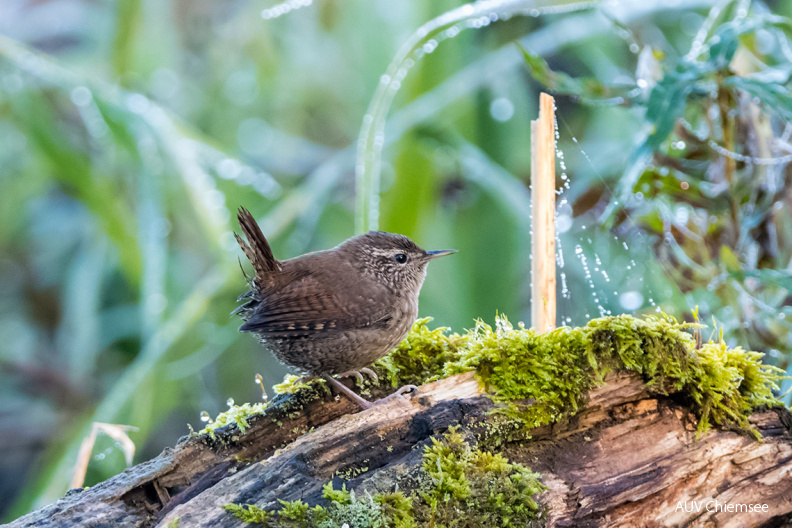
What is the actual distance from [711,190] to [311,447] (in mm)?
1805

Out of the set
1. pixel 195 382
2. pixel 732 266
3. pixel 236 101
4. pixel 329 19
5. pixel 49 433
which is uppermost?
pixel 329 19

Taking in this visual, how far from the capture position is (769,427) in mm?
1674

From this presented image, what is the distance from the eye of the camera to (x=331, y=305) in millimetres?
1823

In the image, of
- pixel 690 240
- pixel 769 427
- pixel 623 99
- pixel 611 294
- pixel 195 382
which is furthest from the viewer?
pixel 195 382

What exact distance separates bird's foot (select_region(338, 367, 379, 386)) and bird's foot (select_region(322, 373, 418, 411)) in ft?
0.27

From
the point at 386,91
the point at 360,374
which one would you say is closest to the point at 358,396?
the point at 360,374

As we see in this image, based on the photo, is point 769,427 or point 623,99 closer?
point 769,427

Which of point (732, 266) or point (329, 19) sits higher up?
point (329, 19)

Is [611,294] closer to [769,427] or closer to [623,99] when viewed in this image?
[769,427]

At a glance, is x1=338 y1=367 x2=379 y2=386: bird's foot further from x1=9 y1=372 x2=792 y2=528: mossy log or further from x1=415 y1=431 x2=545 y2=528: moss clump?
x1=415 y1=431 x2=545 y2=528: moss clump

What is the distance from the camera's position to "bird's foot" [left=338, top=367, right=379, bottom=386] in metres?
1.88

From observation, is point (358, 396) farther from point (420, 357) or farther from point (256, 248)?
point (256, 248)

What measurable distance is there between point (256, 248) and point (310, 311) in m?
0.26

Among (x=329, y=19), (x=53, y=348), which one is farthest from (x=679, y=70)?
(x=53, y=348)
